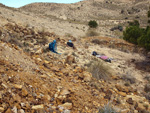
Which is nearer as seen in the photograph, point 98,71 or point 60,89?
point 60,89

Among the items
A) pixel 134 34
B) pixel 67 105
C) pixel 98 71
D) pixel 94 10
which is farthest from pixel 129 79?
pixel 94 10

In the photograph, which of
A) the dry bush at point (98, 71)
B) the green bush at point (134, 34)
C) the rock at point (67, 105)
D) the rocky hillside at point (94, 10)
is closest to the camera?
the rock at point (67, 105)

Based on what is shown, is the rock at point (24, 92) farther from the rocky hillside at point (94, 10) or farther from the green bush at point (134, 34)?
the rocky hillside at point (94, 10)

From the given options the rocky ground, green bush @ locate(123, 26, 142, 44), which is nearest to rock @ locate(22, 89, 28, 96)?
the rocky ground

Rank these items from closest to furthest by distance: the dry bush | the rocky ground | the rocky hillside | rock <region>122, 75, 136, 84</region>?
1. the rocky ground
2. the dry bush
3. rock <region>122, 75, 136, 84</region>
4. the rocky hillside

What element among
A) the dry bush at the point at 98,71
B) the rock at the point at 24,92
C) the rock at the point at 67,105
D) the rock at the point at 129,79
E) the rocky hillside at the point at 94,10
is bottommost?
the rock at the point at 129,79

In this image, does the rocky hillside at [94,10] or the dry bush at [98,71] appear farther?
the rocky hillside at [94,10]

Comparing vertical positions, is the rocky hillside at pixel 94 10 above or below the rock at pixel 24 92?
above

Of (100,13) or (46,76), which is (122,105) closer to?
(46,76)

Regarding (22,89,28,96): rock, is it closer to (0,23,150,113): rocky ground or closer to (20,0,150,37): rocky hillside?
(0,23,150,113): rocky ground

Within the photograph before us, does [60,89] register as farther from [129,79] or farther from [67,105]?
[129,79]

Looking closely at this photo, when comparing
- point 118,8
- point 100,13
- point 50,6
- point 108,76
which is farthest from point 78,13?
point 108,76

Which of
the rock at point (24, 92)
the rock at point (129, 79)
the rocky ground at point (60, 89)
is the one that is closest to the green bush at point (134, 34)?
the rock at point (129, 79)

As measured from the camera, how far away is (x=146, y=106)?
3852 millimetres
